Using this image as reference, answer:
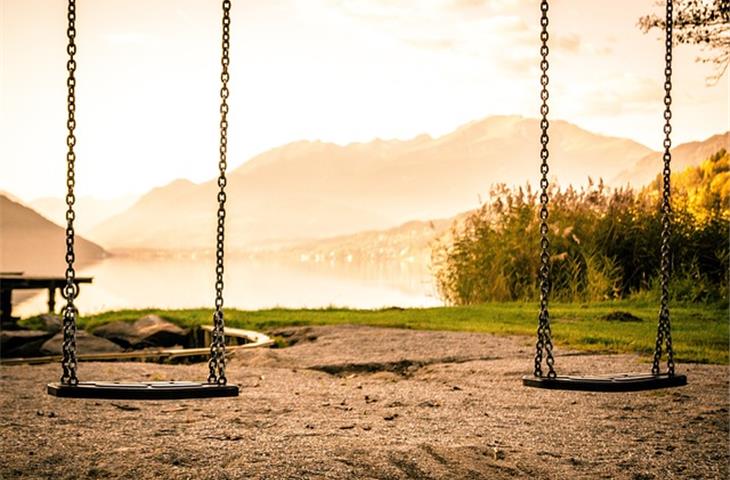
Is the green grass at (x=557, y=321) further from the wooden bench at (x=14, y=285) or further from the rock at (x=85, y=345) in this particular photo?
the wooden bench at (x=14, y=285)

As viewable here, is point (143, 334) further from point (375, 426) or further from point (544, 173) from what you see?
point (544, 173)

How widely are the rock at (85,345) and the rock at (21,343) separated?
164 mm

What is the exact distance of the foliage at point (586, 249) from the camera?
13859 mm

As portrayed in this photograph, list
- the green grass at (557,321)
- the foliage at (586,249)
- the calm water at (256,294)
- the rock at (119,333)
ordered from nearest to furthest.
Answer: the green grass at (557,321) < the rock at (119,333) < the foliage at (586,249) < the calm water at (256,294)

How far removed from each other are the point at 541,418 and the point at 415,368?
2.40 metres

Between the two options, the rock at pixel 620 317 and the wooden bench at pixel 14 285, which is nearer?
the rock at pixel 620 317

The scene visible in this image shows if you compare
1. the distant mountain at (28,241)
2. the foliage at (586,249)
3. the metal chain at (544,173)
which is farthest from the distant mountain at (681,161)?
the distant mountain at (28,241)

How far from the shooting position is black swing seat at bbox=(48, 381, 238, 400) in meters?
4.48

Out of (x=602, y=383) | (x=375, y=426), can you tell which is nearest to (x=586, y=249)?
(x=375, y=426)

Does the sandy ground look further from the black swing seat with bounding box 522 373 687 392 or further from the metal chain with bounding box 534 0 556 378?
the metal chain with bounding box 534 0 556 378

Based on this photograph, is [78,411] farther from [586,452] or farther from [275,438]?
[586,452]

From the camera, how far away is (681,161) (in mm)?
27641

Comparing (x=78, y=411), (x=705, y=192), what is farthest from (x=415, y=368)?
(x=705, y=192)

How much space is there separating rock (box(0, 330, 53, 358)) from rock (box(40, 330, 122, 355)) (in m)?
0.16
